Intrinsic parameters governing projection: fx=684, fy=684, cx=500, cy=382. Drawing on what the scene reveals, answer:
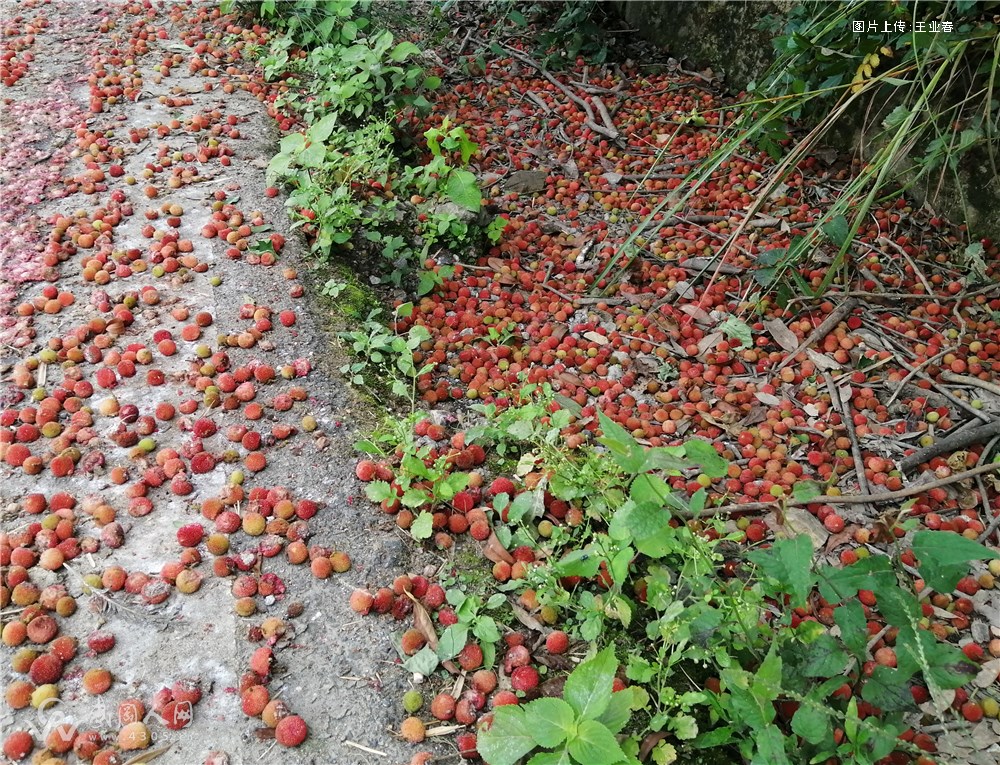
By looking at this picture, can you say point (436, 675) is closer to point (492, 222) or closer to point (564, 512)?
point (564, 512)

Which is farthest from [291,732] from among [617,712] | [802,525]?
[802,525]

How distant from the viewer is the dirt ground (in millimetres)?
1747

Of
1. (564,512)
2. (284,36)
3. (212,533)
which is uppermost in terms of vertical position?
(284,36)

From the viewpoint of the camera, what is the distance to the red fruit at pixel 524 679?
1785mm

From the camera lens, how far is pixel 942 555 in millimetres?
1445

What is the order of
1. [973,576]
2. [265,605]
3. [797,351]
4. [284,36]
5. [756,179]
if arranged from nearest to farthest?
[265,605]
[973,576]
[797,351]
[756,179]
[284,36]

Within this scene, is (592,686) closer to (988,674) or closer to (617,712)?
(617,712)

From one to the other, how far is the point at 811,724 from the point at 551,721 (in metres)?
0.56

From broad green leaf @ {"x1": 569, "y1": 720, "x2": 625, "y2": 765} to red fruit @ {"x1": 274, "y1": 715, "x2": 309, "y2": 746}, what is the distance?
0.70 m

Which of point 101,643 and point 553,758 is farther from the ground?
point 553,758

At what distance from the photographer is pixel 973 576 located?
2.34m

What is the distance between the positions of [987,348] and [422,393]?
7.95 ft

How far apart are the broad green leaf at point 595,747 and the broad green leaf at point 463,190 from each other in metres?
2.55

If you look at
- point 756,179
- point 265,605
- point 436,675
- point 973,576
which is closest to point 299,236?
point 265,605
